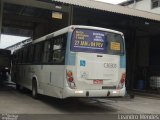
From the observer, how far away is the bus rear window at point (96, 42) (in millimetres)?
12117

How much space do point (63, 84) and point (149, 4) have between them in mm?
22783

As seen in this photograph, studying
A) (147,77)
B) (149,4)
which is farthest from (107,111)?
(149,4)

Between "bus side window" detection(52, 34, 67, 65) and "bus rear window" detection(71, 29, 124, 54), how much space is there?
0.48 m

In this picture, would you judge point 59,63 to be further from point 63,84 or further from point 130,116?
point 130,116

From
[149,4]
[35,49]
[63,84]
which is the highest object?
[149,4]

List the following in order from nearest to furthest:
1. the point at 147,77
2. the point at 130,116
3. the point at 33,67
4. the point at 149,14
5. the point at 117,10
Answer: the point at 130,116 < the point at 33,67 < the point at 117,10 < the point at 149,14 < the point at 147,77

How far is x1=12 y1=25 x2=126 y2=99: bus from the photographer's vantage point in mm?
11859

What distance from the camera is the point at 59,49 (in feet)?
41.7

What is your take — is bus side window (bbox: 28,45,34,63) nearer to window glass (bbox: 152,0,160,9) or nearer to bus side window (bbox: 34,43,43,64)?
bus side window (bbox: 34,43,43,64)

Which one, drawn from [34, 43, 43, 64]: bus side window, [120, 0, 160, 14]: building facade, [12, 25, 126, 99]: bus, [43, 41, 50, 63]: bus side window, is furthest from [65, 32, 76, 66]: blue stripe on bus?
[120, 0, 160, 14]: building facade

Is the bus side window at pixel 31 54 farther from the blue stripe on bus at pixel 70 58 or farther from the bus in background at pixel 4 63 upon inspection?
the bus in background at pixel 4 63

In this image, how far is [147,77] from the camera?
27.5m

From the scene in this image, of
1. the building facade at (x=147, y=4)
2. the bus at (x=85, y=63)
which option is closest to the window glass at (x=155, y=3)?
the building facade at (x=147, y=4)

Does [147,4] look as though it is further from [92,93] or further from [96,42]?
[92,93]
